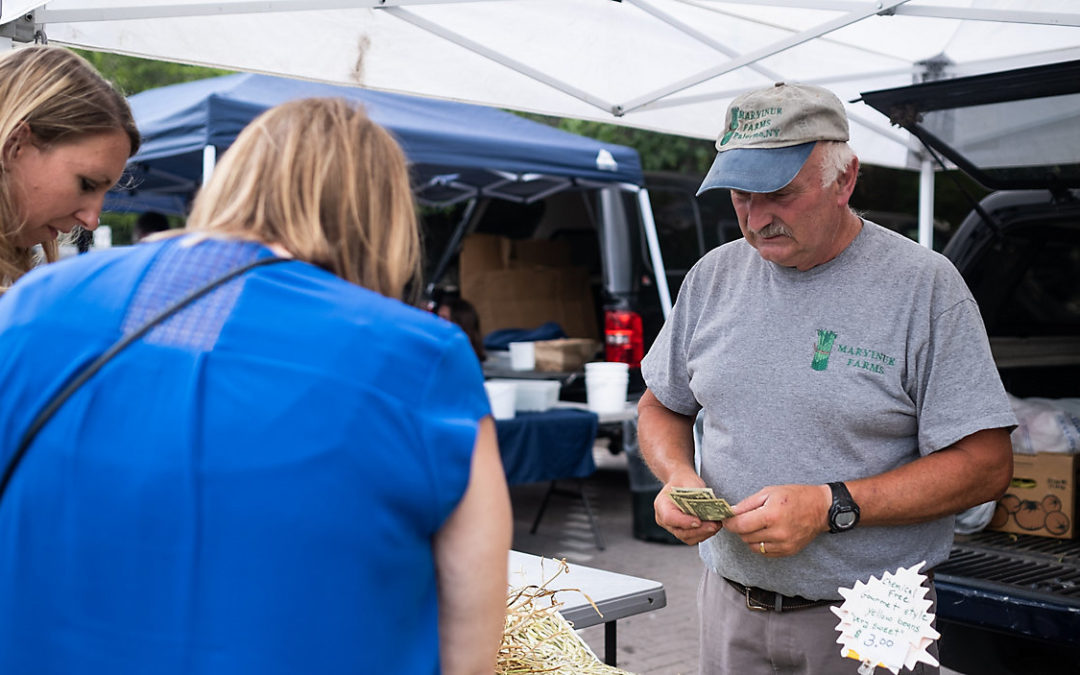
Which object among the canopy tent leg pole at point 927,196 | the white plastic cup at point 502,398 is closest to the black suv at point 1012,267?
the canopy tent leg pole at point 927,196

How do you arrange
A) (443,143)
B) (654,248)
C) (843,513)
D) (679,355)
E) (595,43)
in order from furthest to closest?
(654,248) < (443,143) < (595,43) < (679,355) < (843,513)

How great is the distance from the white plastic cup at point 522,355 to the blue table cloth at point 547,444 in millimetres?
756

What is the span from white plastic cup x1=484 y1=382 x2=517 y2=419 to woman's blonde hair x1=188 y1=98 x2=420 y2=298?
4.58 m

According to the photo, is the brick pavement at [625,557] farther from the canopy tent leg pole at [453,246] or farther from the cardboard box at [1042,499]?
the canopy tent leg pole at [453,246]

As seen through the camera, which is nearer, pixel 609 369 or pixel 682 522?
pixel 682 522

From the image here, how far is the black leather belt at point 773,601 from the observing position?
7.27 ft

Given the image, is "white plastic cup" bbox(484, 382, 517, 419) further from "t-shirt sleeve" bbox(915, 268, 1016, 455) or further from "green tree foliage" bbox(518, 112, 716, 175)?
"green tree foliage" bbox(518, 112, 716, 175)

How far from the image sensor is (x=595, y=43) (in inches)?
163

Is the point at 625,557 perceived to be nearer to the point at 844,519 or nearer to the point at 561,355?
the point at 561,355

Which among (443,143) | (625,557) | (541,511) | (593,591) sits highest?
(443,143)

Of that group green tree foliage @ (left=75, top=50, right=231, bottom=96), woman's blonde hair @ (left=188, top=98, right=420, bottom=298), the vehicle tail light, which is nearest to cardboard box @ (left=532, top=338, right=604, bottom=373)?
the vehicle tail light

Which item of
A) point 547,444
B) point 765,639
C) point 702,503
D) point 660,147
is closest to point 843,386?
point 702,503

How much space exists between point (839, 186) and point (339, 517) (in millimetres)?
1564

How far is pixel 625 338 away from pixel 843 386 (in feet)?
16.0
